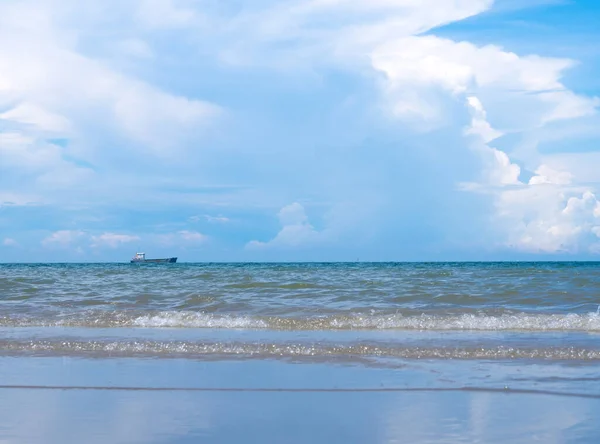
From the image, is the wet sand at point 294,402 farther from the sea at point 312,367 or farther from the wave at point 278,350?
the wave at point 278,350

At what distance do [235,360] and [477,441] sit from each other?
16.8 ft

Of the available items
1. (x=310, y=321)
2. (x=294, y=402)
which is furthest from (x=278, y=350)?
(x=310, y=321)

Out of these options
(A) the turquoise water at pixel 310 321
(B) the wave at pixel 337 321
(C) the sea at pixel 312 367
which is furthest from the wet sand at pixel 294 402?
(B) the wave at pixel 337 321

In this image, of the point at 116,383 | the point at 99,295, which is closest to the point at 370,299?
the point at 99,295

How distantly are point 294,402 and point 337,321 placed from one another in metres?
7.89

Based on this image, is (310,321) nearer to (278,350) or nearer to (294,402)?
(278,350)

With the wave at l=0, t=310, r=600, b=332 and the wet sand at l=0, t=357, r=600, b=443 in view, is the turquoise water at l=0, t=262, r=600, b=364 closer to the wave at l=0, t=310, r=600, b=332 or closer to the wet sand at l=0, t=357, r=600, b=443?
the wave at l=0, t=310, r=600, b=332

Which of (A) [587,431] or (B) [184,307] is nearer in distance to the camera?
(A) [587,431]

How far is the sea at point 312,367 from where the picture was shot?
6766 millimetres

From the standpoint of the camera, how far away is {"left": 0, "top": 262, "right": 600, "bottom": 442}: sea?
6.77 meters

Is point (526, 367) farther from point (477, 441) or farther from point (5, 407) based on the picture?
point (5, 407)

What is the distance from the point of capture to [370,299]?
20328 mm

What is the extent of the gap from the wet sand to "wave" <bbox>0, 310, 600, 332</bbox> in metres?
4.91

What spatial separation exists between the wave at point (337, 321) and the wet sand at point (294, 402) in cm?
491
